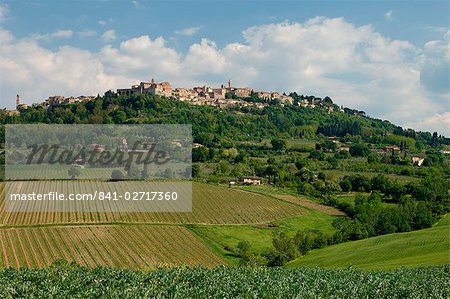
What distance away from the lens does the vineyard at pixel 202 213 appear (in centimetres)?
5809

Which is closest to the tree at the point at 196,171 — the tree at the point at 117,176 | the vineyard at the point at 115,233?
the tree at the point at 117,176

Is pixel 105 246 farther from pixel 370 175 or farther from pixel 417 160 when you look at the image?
pixel 417 160

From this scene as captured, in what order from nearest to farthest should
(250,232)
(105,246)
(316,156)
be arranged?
(105,246)
(250,232)
(316,156)

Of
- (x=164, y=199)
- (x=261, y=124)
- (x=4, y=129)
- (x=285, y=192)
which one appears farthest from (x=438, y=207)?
(x=261, y=124)

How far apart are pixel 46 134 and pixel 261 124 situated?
93.3 m

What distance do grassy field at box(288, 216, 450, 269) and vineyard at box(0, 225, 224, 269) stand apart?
481 inches

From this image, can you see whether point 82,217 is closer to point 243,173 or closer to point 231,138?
point 243,173

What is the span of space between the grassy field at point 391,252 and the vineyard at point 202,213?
19540 millimetres

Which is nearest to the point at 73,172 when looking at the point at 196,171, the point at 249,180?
the point at 196,171

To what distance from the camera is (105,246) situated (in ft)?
161

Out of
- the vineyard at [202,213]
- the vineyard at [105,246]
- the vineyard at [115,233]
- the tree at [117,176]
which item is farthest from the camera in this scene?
the tree at [117,176]

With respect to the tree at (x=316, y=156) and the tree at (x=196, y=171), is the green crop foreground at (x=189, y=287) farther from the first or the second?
the tree at (x=316, y=156)

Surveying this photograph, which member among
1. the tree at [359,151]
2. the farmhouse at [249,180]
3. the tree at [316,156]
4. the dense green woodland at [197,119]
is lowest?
the farmhouse at [249,180]

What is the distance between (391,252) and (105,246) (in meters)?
28.4
